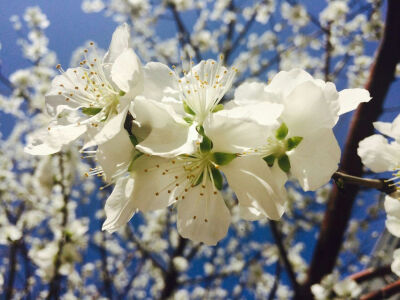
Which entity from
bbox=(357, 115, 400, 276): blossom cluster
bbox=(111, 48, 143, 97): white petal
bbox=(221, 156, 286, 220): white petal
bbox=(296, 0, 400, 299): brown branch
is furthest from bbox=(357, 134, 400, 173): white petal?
bbox=(296, 0, 400, 299): brown branch

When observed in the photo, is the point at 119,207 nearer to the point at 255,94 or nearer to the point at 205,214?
the point at 205,214

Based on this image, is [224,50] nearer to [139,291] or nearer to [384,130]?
[384,130]

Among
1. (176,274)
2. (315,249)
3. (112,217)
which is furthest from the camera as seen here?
(176,274)

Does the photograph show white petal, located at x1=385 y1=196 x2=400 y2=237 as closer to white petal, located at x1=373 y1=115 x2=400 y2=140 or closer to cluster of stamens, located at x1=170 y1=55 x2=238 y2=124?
white petal, located at x1=373 y1=115 x2=400 y2=140

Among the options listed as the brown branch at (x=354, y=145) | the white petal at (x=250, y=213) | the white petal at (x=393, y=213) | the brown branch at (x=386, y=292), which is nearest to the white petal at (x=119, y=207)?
the white petal at (x=250, y=213)

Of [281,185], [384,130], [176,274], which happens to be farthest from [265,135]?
[176,274]
